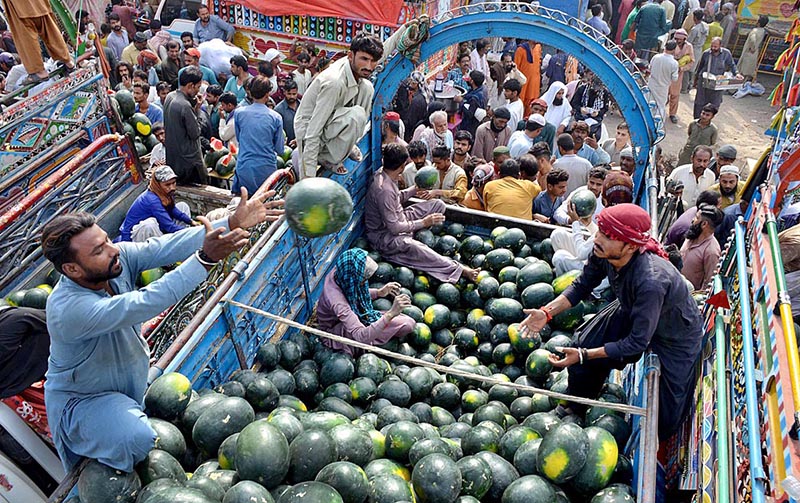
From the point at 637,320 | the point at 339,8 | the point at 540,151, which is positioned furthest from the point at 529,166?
the point at 339,8

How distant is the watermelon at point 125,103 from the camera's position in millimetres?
9062

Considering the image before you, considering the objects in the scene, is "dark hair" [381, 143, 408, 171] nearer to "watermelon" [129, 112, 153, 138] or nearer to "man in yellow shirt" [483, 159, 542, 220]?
"man in yellow shirt" [483, 159, 542, 220]

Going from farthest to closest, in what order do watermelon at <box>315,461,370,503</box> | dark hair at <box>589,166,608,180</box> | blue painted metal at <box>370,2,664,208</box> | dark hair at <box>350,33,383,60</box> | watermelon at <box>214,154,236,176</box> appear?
watermelon at <box>214,154,236,176</box> → dark hair at <box>589,166,608,180</box> → blue painted metal at <box>370,2,664,208</box> → dark hair at <box>350,33,383,60</box> → watermelon at <box>315,461,370,503</box>

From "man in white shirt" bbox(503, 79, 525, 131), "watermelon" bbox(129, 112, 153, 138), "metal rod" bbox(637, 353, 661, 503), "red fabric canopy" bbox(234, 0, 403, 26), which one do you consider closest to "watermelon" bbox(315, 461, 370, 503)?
"metal rod" bbox(637, 353, 661, 503)

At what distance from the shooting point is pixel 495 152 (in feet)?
27.4

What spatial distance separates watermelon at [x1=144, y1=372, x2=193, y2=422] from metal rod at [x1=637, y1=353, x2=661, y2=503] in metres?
2.91

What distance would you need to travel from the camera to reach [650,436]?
3.70 m

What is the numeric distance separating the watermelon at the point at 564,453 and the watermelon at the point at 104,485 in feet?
7.99

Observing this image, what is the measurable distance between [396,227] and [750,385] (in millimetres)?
4050

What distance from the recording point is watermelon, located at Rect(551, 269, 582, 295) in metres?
5.82

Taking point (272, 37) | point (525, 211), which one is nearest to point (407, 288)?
point (525, 211)

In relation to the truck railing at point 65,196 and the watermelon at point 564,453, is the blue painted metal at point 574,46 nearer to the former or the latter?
the truck railing at point 65,196

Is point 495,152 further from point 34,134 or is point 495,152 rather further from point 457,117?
point 34,134

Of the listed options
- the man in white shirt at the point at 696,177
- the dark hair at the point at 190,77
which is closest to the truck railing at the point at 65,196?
the dark hair at the point at 190,77
